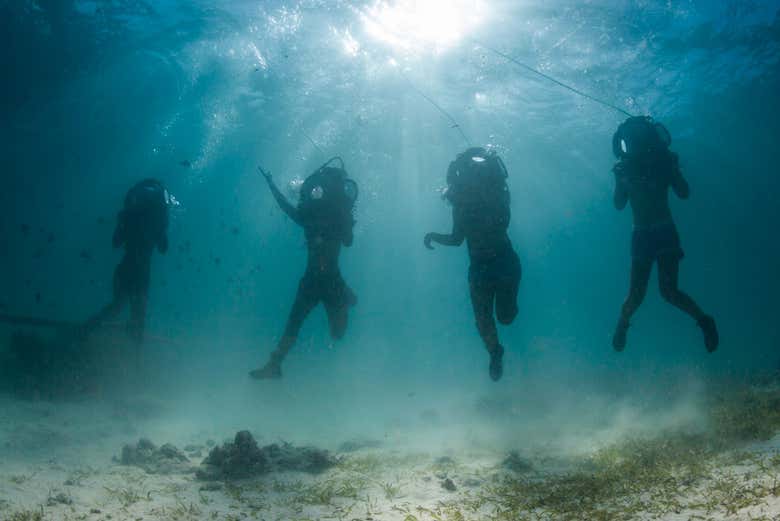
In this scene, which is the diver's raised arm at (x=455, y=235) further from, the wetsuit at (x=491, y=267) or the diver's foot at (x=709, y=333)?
the diver's foot at (x=709, y=333)

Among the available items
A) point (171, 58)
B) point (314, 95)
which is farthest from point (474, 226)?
point (171, 58)

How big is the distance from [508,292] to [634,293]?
2.57 metres

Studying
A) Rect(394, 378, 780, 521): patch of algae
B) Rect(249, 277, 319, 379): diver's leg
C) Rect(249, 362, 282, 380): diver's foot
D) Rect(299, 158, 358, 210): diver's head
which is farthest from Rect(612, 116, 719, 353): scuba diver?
Rect(249, 362, 282, 380): diver's foot

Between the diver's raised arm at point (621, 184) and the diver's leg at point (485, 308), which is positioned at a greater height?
the diver's raised arm at point (621, 184)

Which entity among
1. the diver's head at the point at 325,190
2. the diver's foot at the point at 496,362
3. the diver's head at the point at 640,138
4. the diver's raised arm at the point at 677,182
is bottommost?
the diver's foot at the point at 496,362

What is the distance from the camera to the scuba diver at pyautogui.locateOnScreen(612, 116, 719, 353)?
794cm

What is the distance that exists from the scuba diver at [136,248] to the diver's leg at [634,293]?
34.4ft

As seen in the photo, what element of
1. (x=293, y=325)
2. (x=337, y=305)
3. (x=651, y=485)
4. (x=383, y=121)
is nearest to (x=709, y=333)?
(x=651, y=485)

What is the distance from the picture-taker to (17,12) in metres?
20.3

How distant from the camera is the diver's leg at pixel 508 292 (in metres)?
7.72

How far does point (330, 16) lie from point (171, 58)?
9.74 meters

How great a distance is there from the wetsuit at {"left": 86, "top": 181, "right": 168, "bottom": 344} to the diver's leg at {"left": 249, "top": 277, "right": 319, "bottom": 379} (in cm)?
462

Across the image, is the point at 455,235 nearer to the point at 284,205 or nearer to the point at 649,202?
the point at 284,205

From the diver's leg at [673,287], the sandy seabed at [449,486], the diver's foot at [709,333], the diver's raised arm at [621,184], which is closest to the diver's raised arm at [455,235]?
the diver's raised arm at [621,184]
